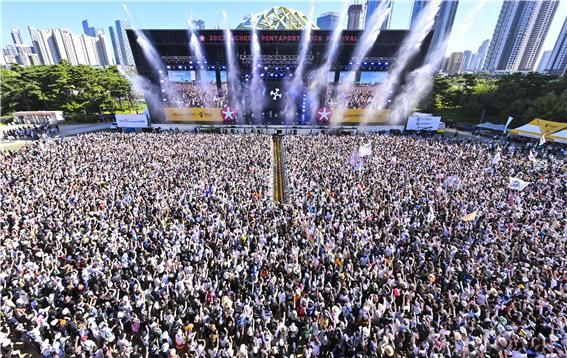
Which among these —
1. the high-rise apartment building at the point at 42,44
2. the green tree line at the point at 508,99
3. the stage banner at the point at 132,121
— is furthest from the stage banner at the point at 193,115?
the high-rise apartment building at the point at 42,44

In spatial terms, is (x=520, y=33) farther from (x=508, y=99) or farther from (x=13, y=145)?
(x=13, y=145)

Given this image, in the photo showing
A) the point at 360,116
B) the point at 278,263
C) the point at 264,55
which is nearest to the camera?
the point at 278,263

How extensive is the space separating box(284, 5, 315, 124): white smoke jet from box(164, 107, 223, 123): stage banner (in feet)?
28.2

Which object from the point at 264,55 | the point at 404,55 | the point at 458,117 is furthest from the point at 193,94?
the point at 458,117

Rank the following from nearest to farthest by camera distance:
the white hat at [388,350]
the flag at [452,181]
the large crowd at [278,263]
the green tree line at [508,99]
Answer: the white hat at [388,350] < the large crowd at [278,263] < the flag at [452,181] < the green tree line at [508,99]

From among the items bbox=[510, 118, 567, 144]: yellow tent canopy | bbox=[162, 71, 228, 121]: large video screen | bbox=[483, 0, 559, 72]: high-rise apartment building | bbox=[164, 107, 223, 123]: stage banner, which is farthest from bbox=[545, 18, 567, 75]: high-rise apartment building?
bbox=[164, 107, 223, 123]: stage banner

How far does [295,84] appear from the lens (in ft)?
116

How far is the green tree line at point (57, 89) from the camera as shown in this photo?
41812 millimetres

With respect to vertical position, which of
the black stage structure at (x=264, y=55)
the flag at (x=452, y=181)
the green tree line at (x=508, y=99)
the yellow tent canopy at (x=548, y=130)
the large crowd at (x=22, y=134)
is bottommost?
the large crowd at (x=22, y=134)

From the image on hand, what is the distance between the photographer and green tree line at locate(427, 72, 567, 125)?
34.2 m

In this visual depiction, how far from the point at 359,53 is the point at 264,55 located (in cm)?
1112

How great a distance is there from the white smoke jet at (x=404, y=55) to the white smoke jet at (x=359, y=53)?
10.8ft

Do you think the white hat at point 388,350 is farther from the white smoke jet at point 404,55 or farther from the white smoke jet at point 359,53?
the white smoke jet at point 404,55

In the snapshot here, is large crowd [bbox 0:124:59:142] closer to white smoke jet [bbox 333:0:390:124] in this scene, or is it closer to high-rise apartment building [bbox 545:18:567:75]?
white smoke jet [bbox 333:0:390:124]
